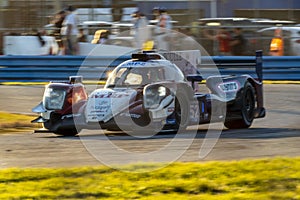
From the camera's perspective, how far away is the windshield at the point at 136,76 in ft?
34.5

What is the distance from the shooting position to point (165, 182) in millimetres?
6770

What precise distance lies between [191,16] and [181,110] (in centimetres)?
866

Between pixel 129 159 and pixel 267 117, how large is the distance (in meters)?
4.92

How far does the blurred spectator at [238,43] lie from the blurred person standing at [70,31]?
3716 millimetres

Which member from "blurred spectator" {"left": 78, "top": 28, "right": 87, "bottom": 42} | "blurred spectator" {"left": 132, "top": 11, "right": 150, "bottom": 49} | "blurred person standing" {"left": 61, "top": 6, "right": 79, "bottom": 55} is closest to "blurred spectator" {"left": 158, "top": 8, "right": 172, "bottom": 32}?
"blurred spectator" {"left": 132, "top": 11, "right": 150, "bottom": 49}

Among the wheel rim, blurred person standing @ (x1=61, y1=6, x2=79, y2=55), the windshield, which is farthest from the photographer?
blurred person standing @ (x1=61, y1=6, x2=79, y2=55)

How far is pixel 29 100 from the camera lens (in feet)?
50.6

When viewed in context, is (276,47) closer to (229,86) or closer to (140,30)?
(140,30)

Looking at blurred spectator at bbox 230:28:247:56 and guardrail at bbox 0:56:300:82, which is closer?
guardrail at bbox 0:56:300:82

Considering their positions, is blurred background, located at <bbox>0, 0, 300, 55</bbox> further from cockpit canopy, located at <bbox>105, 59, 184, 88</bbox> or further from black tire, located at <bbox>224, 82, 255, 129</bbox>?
cockpit canopy, located at <bbox>105, 59, 184, 88</bbox>

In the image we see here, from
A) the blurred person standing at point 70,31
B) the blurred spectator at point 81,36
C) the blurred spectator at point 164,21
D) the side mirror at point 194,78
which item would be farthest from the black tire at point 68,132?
the blurred spectator at point 81,36

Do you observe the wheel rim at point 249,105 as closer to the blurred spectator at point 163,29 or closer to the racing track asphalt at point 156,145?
the racing track asphalt at point 156,145

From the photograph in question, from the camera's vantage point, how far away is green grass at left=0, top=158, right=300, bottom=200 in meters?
6.36

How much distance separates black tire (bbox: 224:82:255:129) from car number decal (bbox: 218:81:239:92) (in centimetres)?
15
